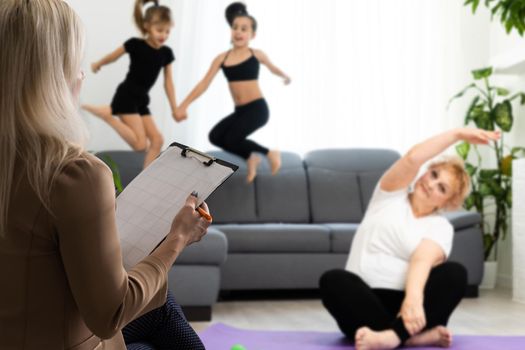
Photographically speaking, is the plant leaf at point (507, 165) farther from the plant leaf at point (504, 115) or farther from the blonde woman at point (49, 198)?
the blonde woman at point (49, 198)

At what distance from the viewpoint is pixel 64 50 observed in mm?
988

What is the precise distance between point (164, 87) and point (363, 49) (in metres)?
1.41

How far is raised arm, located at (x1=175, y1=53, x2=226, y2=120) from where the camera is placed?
5.09m

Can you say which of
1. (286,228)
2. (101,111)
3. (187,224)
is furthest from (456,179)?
(101,111)

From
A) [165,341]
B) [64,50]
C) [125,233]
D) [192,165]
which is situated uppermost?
[64,50]

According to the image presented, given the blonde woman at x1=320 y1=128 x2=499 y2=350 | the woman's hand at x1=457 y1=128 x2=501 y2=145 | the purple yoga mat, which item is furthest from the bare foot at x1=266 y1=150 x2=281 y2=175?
the woman's hand at x1=457 y1=128 x2=501 y2=145

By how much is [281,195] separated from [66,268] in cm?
400

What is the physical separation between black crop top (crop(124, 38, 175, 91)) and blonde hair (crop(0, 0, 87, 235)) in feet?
13.3

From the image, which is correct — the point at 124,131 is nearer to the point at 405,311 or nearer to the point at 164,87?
the point at 164,87

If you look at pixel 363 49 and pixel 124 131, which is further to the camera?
pixel 363 49

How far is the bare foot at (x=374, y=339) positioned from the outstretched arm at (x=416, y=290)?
0.07 m

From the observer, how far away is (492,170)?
4.95 meters

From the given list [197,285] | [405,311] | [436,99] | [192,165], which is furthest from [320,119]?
[192,165]

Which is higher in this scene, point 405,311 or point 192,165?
point 192,165
